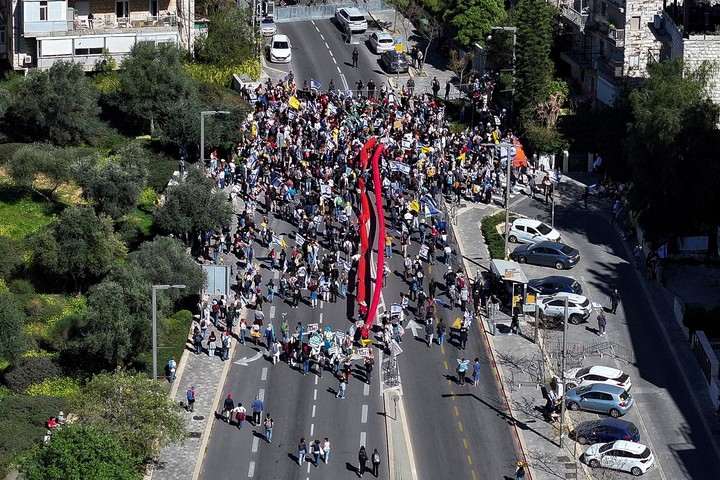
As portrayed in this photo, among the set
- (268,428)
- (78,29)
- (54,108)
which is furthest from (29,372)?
(78,29)

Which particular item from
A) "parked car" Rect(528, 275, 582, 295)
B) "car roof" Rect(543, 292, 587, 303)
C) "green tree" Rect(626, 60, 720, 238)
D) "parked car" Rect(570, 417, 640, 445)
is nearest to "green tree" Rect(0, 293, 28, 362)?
"parked car" Rect(570, 417, 640, 445)

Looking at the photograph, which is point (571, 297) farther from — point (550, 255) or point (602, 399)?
point (602, 399)

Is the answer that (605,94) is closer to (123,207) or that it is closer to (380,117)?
(380,117)

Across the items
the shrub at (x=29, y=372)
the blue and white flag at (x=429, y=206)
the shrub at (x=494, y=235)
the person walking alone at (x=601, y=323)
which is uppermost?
the blue and white flag at (x=429, y=206)

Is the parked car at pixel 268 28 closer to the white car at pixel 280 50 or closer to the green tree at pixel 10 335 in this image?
the white car at pixel 280 50

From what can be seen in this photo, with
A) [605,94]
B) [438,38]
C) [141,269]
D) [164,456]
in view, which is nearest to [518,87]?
[605,94]

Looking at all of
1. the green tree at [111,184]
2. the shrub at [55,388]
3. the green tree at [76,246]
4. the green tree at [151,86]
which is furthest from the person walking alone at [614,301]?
the green tree at [151,86]

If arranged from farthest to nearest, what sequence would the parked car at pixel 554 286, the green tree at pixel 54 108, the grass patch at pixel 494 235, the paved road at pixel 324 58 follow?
the paved road at pixel 324 58 < the green tree at pixel 54 108 < the grass patch at pixel 494 235 < the parked car at pixel 554 286
